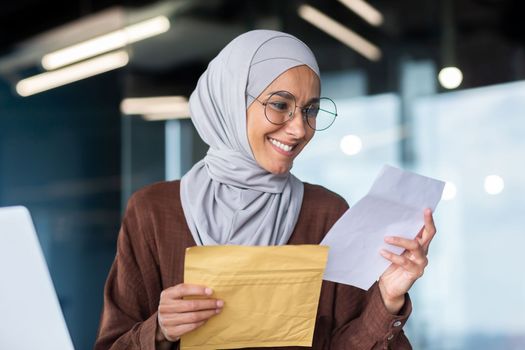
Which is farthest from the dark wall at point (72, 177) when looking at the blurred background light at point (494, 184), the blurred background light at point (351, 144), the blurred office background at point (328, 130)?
the blurred background light at point (494, 184)

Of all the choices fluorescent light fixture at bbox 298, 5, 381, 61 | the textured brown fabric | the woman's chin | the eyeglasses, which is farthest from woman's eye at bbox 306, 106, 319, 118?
fluorescent light fixture at bbox 298, 5, 381, 61

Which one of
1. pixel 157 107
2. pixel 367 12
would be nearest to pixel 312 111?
pixel 367 12

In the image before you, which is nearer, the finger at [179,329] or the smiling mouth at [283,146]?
the finger at [179,329]

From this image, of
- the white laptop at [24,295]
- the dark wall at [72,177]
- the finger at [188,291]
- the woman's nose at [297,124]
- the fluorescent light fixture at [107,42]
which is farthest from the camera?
the fluorescent light fixture at [107,42]

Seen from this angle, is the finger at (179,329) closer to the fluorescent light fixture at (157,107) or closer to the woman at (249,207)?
the woman at (249,207)

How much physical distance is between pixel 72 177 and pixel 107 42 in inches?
31.6

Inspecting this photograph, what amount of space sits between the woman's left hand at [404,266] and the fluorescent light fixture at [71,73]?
12.2 ft

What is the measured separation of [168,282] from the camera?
1643mm

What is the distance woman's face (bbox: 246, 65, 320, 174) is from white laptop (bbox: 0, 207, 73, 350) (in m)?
0.60

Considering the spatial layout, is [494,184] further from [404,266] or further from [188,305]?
[188,305]

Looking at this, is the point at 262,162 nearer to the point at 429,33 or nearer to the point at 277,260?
the point at 277,260

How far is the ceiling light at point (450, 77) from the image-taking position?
14.2 feet

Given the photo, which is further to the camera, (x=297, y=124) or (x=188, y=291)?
(x=297, y=124)

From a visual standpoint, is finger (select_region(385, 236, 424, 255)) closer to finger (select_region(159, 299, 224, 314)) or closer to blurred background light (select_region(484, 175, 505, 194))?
finger (select_region(159, 299, 224, 314))
